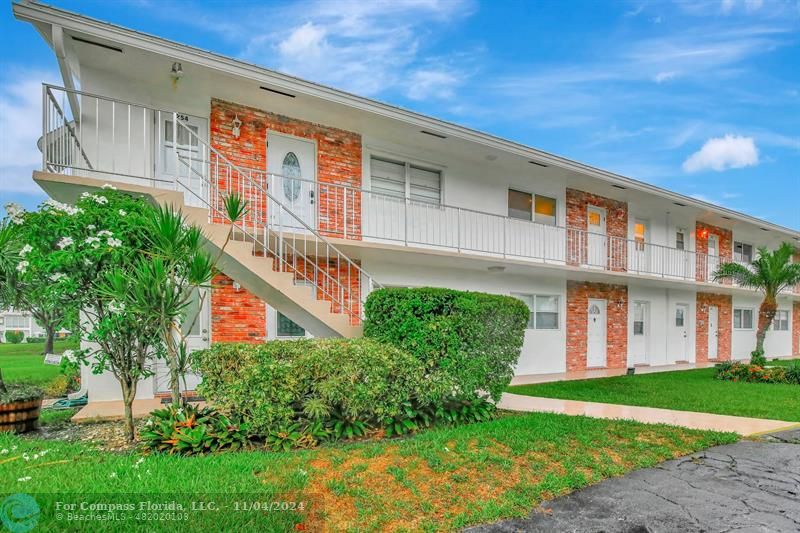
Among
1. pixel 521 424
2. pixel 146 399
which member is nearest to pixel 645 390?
pixel 521 424

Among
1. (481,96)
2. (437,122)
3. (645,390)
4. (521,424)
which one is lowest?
(645,390)

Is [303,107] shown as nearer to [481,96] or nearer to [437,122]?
[437,122]

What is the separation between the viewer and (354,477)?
4.46 meters

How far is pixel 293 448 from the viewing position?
5684 mm

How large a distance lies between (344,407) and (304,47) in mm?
10850

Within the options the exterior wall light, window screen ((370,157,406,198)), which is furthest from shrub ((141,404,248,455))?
window screen ((370,157,406,198))

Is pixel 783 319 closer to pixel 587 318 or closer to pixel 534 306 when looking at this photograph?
pixel 587 318

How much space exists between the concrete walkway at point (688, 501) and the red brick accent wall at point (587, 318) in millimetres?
9683

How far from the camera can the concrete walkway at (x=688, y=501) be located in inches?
152

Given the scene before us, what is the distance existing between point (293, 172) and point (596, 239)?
10.6 metres

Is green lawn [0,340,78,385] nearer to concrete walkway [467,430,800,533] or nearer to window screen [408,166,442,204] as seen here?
window screen [408,166,442,204]

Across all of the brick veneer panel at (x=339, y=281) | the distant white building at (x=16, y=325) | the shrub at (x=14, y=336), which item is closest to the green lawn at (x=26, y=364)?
the shrub at (x=14, y=336)

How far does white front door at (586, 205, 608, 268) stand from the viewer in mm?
15859

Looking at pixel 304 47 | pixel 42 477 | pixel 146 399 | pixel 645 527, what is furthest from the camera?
pixel 304 47
